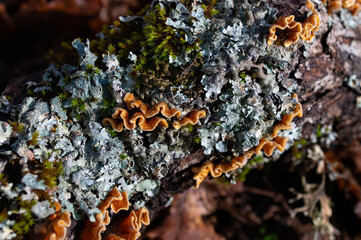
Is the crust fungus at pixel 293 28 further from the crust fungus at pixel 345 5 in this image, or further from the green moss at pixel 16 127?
the green moss at pixel 16 127

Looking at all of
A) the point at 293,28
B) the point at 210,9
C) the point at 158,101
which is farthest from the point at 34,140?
the point at 293,28

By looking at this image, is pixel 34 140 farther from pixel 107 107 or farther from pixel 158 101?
pixel 158 101

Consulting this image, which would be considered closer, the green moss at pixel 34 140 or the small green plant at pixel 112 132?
the green moss at pixel 34 140

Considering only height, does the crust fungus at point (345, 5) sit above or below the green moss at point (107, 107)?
above

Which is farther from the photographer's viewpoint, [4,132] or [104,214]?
[104,214]

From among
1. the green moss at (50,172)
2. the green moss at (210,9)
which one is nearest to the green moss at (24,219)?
the green moss at (50,172)

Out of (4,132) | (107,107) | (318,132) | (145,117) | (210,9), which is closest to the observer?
(4,132)

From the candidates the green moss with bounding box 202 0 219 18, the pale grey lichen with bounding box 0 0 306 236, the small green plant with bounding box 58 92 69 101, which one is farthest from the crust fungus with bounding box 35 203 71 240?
the green moss with bounding box 202 0 219 18

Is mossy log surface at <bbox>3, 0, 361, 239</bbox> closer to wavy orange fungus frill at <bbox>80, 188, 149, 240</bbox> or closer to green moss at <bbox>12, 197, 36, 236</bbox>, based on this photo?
wavy orange fungus frill at <bbox>80, 188, 149, 240</bbox>

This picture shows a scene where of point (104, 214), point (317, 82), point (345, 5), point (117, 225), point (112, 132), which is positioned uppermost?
point (345, 5)
